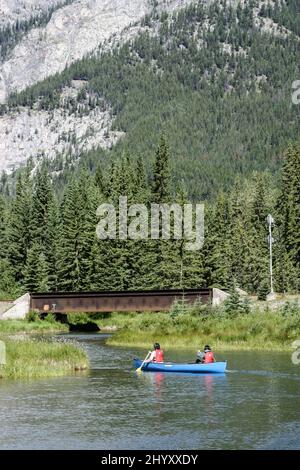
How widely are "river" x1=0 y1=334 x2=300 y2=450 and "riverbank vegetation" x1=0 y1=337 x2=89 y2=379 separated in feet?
2.93

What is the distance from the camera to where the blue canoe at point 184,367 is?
43.2 meters

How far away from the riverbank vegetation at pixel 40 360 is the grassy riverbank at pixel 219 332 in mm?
15434

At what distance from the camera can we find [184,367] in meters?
44.4

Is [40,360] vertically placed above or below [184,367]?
above

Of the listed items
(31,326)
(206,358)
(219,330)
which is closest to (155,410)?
(206,358)

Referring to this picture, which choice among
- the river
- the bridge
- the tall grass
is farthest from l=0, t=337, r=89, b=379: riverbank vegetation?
the bridge

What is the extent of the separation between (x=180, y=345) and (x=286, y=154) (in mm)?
54410

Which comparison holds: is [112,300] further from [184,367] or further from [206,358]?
[206,358]

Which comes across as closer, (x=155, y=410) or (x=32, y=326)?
(x=155, y=410)

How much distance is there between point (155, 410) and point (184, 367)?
1165cm

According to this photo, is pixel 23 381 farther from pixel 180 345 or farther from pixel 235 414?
pixel 180 345

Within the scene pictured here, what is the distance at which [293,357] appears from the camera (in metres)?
49.3

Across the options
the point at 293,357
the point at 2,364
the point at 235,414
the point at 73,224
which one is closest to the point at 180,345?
the point at 293,357


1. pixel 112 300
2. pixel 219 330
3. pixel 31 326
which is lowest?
pixel 219 330
